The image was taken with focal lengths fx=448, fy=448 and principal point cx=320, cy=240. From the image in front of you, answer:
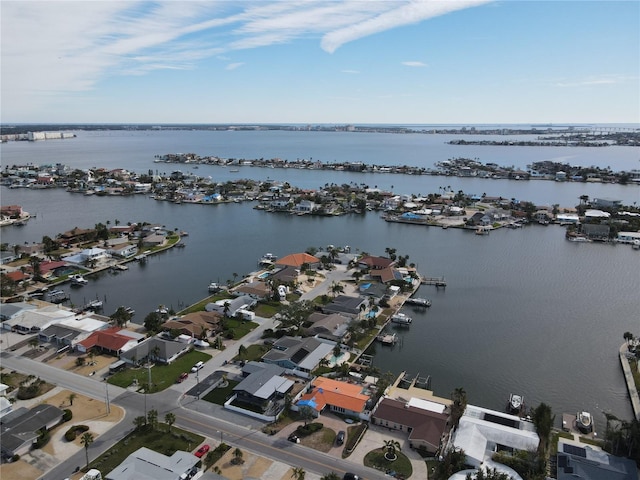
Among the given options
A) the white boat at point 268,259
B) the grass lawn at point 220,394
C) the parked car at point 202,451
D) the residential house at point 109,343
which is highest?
the white boat at point 268,259

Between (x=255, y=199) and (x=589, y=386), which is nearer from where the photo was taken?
(x=589, y=386)

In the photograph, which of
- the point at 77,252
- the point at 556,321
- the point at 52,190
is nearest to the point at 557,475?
the point at 556,321

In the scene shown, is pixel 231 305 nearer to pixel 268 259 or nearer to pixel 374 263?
pixel 268 259

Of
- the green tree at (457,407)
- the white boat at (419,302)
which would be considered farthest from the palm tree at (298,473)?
the white boat at (419,302)

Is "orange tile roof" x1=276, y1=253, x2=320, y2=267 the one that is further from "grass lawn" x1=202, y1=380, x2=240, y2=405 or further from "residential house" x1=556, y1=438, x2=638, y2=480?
"residential house" x1=556, y1=438, x2=638, y2=480

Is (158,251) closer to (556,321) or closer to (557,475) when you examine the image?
(556,321)

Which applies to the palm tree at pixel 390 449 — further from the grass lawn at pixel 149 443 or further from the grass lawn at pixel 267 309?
the grass lawn at pixel 267 309
